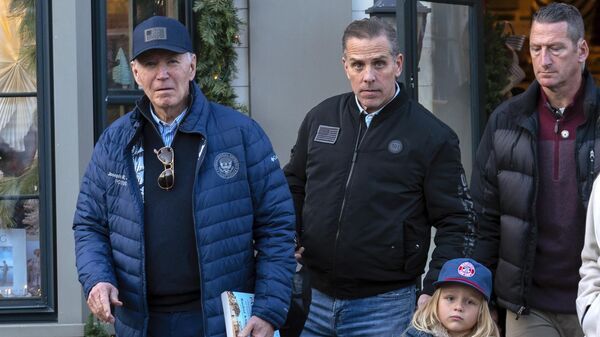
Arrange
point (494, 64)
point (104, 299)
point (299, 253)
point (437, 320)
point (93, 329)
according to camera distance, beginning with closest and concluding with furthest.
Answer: point (104, 299) < point (437, 320) < point (299, 253) < point (93, 329) < point (494, 64)

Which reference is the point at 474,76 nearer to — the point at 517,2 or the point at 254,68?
the point at 254,68

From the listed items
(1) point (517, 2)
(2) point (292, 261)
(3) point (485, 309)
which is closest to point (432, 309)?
(3) point (485, 309)

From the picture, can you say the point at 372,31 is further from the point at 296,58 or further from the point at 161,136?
the point at 296,58

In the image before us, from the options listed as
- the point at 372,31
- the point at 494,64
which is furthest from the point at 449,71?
the point at 372,31

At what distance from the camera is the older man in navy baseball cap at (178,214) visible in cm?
450

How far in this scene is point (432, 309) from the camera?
193 inches

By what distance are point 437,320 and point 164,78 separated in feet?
4.79

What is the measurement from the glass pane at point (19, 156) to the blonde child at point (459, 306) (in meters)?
3.74

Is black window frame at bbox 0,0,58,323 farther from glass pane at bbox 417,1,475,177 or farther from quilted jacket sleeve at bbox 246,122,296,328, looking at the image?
quilted jacket sleeve at bbox 246,122,296,328

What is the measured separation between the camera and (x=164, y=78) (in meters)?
4.61

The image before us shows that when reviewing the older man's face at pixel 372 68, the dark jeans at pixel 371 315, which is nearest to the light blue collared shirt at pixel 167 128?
the older man's face at pixel 372 68

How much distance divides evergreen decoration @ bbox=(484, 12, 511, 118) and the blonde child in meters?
3.66

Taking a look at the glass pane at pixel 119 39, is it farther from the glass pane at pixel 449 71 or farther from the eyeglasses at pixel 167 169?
the eyeglasses at pixel 167 169

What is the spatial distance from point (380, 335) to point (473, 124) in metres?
3.32
